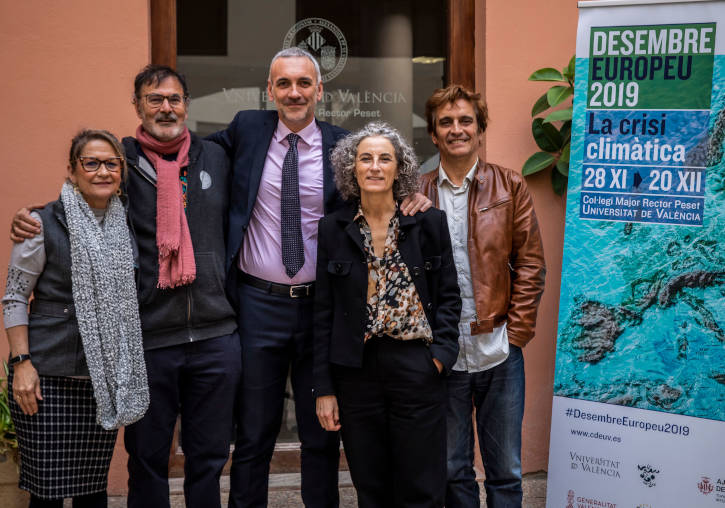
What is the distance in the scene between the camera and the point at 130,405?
2.56m

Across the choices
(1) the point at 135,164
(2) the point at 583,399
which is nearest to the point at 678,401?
(2) the point at 583,399

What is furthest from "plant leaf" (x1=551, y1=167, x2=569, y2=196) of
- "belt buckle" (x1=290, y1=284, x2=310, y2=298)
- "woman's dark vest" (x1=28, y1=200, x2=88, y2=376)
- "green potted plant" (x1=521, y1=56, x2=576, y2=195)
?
"woman's dark vest" (x1=28, y1=200, x2=88, y2=376)

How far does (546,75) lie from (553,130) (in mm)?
318

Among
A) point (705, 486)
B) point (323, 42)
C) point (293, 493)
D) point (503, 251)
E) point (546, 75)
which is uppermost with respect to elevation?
point (323, 42)

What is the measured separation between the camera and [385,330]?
2.53m

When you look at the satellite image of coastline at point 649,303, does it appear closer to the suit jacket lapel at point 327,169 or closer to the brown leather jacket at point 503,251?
the brown leather jacket at point 503,251

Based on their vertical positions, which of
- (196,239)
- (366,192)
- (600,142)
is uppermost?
(600,142)

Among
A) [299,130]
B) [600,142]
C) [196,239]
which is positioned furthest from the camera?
[600,142]

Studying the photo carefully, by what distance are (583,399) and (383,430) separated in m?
A: 1.22

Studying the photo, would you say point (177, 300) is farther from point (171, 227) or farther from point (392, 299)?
point (392, 299)

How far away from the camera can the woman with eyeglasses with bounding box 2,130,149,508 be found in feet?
8.24

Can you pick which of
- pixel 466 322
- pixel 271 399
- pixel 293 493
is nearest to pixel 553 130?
pixel 466 322

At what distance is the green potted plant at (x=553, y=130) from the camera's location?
365 cm

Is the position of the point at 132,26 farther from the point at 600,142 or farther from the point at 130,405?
the point at 600,142
